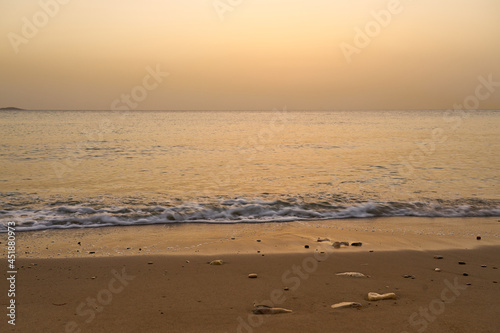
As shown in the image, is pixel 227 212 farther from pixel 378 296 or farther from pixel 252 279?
pixel 378 296

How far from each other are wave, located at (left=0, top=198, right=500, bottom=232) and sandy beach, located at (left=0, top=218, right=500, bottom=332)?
686 mm

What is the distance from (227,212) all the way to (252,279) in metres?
4.98

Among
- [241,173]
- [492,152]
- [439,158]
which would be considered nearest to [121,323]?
[241,173]

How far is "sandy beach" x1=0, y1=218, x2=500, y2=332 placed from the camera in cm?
464

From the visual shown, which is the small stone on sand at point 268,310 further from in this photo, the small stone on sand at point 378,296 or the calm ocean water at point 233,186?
the calm ocean water at point 233,186
